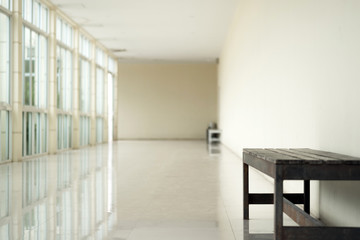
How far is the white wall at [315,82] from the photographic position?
3.83 metres

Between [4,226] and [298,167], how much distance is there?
2935mm

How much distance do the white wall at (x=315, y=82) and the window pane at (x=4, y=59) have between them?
711 cm

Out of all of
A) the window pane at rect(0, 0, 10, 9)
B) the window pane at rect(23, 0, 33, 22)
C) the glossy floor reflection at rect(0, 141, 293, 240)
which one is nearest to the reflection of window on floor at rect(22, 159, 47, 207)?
the glossy floor reflection at rect(0, 141, 293, 240)

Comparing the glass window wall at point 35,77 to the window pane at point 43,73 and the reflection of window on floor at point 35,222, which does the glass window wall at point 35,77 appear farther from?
the reflection of window on floor at point 35,222

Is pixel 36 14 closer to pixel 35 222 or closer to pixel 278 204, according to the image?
pixel 35 222

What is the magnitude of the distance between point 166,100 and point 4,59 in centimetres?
2089

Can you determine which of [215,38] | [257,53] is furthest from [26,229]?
[215,38]

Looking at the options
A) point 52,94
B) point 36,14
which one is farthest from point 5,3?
point 52,94

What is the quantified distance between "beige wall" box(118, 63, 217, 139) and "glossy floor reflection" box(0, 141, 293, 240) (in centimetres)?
2311

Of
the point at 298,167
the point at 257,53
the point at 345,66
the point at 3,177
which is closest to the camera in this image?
the point at 298,167

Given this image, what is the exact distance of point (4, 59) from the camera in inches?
492

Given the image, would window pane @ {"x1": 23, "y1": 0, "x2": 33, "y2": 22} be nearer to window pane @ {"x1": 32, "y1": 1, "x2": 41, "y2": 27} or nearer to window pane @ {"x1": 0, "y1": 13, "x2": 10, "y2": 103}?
window pane @ {"x1": 32, "y1": 1, "x2": 41, "y2": 27}

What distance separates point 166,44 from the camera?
24922 millimetres

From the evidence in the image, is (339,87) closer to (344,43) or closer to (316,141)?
(344,43)
